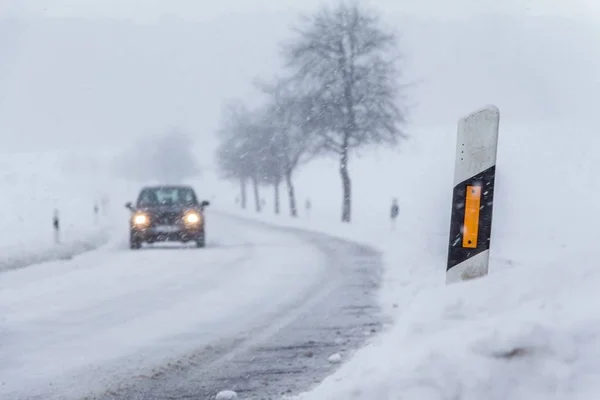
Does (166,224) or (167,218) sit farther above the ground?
(167,218)

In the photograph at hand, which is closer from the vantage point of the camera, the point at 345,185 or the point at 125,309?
the point at 125,309

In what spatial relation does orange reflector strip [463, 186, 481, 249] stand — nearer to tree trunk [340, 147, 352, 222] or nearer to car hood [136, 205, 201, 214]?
car hood [136, 205, 201, 214]

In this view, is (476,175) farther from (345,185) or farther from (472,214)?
(345,185)

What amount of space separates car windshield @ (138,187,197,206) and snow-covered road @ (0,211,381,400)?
18.5 ft

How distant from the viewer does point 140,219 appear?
19062mm

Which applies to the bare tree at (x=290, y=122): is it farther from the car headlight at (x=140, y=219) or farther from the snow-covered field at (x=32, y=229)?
the car headlight at (x=140, y=219)

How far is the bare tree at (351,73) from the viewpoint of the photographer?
3544cm

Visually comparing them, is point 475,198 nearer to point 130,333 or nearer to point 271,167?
point 130,333

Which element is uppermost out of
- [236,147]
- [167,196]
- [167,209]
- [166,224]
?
[167,196]

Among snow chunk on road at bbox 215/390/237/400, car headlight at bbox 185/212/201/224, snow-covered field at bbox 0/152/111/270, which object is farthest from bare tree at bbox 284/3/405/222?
snow chunk on road at bbox 215/390/237/400

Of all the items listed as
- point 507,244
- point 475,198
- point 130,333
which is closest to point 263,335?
point 130,333

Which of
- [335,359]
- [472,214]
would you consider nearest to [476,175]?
[472,214]

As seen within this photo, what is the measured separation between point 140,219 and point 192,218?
1.16 m

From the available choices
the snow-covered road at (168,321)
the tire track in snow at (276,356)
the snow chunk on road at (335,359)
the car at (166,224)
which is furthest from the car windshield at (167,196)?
the snow chunk on road at (335,359)
